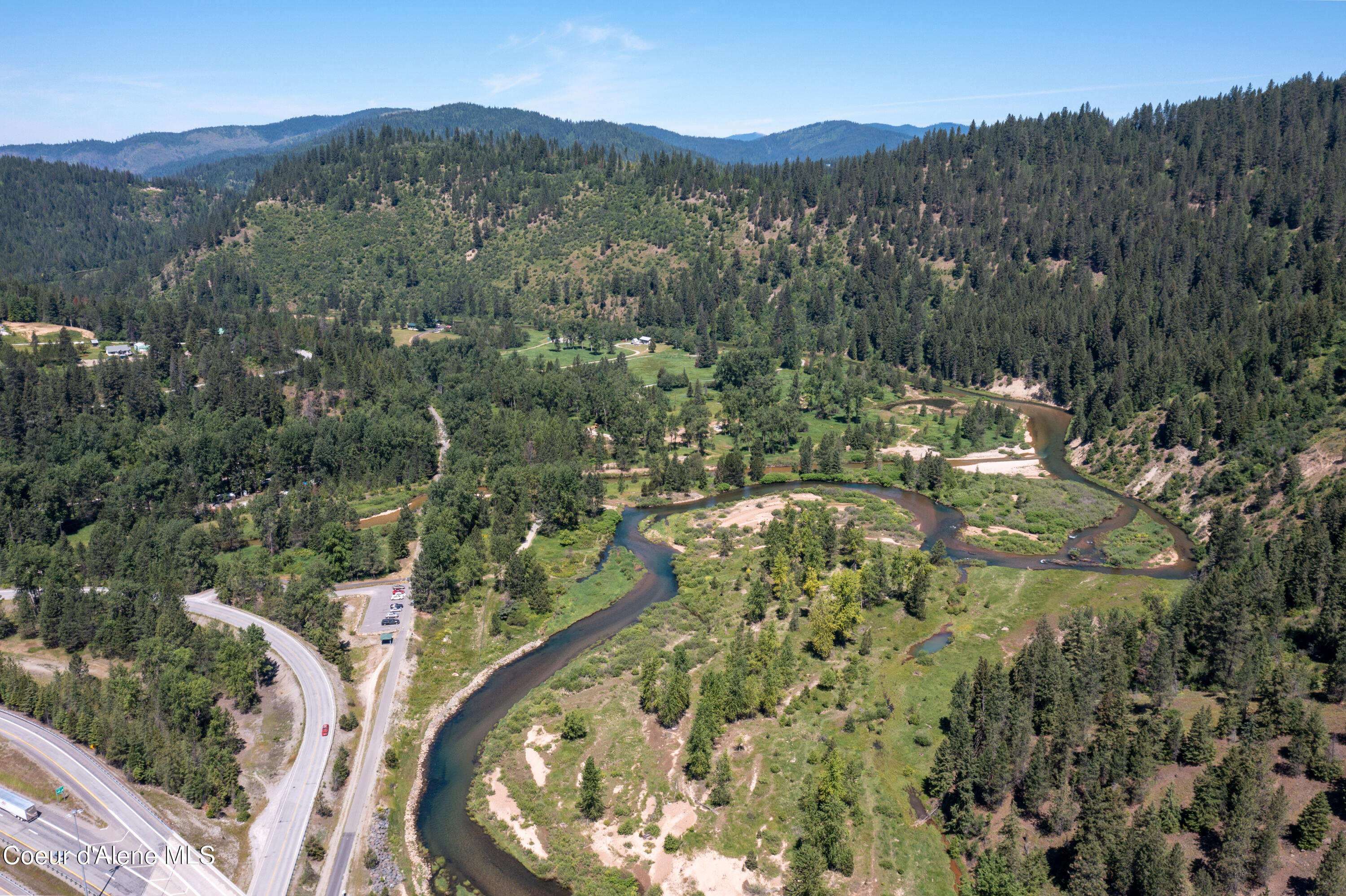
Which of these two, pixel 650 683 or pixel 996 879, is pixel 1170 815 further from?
pixel 650 683

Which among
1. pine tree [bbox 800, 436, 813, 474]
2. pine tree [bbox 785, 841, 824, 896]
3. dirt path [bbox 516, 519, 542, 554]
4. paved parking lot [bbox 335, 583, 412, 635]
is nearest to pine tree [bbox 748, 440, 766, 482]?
pine tree [bbox 800, 436, 813, 474]

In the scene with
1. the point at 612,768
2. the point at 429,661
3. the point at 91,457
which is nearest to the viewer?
the point at 612,768

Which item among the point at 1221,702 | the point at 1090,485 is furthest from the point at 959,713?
the point at 1090,485

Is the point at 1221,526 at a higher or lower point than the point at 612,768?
higher

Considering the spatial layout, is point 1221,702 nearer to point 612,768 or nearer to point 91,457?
point 612,768

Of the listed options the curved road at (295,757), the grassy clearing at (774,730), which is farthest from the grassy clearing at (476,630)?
the grassy clearing at (774,730)
